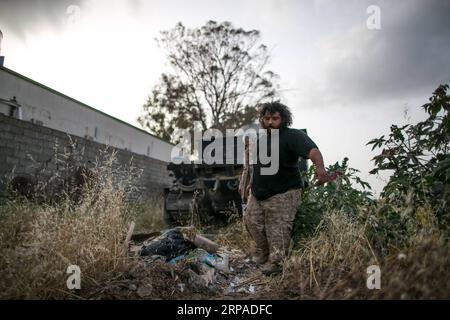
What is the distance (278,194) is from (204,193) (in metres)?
4.34

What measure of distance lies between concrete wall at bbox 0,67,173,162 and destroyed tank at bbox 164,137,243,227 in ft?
19.9

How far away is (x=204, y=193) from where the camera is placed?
7348 millimetres

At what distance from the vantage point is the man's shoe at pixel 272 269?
2984 mm

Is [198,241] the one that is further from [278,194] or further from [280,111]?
[280,111]

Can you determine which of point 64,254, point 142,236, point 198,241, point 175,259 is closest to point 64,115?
point 142,236

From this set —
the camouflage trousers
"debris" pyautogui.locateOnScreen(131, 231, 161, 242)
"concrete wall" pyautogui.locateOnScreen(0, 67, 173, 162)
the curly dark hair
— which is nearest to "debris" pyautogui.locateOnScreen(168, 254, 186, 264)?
the camouflage trousers

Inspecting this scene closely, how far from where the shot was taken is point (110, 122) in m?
15.6

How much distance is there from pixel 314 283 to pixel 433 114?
5.66 feet

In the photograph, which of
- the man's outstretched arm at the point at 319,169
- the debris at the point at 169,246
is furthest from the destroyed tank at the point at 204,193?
the man's outstretched arm at the point at 319,169

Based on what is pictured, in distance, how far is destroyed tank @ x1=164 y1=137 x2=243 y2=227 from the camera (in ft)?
23.9

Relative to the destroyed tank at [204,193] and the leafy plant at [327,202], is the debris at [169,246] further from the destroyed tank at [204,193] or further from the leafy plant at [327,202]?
Result: the destroyed tank at [204,193]
